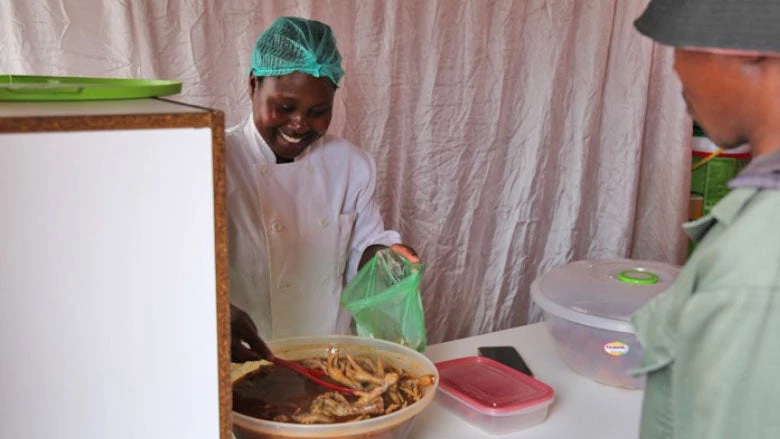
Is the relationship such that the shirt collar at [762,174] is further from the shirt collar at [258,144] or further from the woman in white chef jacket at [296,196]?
the shirt collar at [258,144]

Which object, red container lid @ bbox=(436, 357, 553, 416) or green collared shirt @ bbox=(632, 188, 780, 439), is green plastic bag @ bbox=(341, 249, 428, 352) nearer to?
red container lid @ bbox=(436, 357, 553, 416)

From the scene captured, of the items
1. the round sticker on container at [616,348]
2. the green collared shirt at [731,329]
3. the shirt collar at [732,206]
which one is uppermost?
the shirt collar at [732,206]

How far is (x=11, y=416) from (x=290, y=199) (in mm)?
1030

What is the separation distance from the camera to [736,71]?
0.76 meters

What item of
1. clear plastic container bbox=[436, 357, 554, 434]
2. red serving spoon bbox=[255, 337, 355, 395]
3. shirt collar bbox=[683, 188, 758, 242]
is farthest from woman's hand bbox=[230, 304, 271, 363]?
shirt collar bbox=[683, 188, 758, 242]

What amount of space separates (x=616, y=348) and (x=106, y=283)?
3.26ft

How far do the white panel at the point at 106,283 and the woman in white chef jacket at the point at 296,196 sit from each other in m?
0.72

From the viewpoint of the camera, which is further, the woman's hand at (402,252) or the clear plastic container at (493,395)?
the woman's hand at (402,252)

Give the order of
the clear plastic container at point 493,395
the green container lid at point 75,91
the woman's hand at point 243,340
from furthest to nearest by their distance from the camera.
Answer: the clear plastic container at point 493,395, the woman's hand at point 243,340, the green container lid at point 75,91

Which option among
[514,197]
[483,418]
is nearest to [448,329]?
[514,197]

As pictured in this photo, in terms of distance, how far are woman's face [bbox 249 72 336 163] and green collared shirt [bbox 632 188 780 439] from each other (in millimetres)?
972

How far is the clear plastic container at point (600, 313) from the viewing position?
1.41 metres

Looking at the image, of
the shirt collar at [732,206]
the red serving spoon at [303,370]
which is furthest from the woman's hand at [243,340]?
the shirt collar at [732,206]

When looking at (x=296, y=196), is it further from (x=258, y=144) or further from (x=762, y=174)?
(x=762, y=174)
